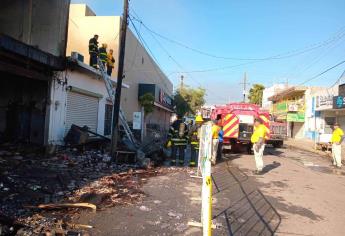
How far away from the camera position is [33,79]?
14.4 metres

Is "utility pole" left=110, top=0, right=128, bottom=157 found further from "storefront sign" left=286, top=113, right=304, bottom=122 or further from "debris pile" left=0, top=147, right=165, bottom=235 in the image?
"storefront sign" left=286, top=113, right=304, bottom=122

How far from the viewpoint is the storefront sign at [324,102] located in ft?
115

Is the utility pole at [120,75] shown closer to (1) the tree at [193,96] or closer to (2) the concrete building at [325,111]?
(2) the concrete building at [325,111]

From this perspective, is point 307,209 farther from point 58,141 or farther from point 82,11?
point 82,11

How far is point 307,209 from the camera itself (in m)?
8.09

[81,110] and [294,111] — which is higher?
[294,111]

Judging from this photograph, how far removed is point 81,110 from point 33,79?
3396 millimetres

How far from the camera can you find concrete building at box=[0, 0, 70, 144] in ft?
47.4

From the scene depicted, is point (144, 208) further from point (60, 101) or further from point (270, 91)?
point (270, 91)

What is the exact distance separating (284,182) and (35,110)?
29.7 feet

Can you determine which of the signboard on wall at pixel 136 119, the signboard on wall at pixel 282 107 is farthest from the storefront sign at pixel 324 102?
the signboard on wall at pixel 136 119

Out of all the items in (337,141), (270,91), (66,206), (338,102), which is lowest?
(66,206)

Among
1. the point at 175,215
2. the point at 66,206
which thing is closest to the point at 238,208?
the point at 175,215

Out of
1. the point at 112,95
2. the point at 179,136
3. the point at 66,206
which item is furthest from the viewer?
the point at 112,95
